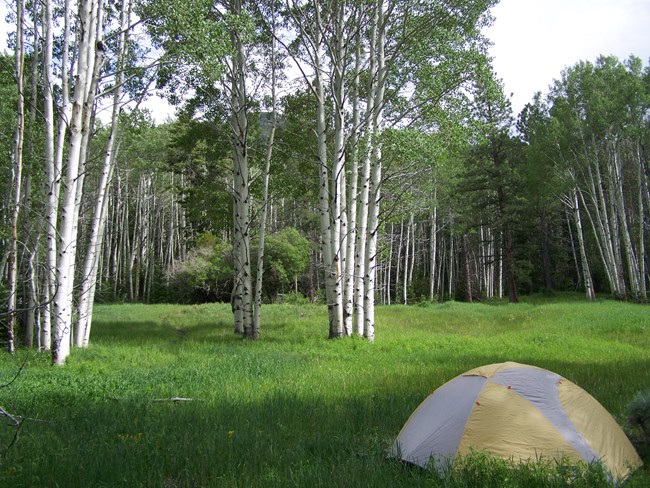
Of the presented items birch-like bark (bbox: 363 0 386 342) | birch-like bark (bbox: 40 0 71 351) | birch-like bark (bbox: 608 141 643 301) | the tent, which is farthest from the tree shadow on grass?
birch-like bark (bbox: 608 141 643 301)

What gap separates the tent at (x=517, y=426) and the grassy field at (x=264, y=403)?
11.3 inches

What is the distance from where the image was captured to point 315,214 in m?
35.9

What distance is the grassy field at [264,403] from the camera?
466 centimetres

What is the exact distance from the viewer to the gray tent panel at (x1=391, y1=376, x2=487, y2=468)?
17.3 feet

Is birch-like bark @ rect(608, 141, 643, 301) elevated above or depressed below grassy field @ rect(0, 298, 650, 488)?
above

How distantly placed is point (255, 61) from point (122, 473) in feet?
51.3

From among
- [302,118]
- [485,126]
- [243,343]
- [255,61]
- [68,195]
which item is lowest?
[243,343]

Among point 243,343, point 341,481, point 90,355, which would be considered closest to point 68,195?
point 90,355

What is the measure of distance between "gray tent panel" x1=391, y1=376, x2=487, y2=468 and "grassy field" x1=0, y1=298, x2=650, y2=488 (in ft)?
0.75

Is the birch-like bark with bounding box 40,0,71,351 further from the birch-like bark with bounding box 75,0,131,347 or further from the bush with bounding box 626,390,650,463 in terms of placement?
the bush with bounding box 626,390,650,463

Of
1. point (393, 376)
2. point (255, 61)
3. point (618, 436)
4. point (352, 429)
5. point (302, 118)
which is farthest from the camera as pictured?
point (302, 118)

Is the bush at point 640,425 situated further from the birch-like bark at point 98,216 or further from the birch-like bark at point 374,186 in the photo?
the birch-like bark at point 98,216

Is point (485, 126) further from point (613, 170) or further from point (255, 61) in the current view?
point (613, 170)

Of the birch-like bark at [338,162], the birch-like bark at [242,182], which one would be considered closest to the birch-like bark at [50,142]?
the birch-like bark at [242,182]
